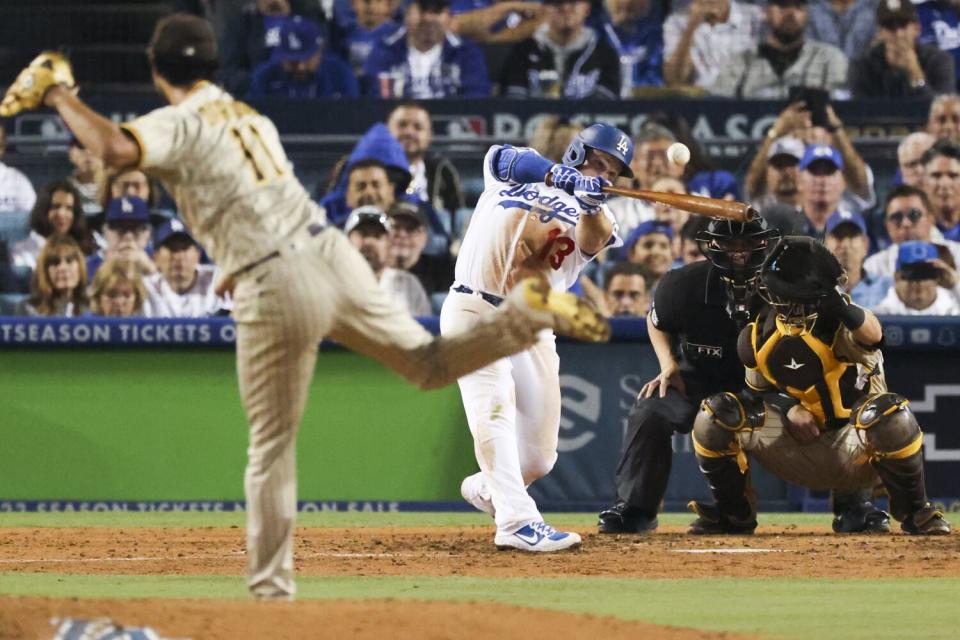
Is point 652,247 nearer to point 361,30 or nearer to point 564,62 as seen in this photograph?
point 564,62

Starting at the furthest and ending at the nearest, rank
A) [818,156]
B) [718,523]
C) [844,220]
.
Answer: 1. [818,156]
2. [844,220]
3. [718,523]

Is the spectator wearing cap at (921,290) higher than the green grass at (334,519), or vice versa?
the spectator wearing cap at (921,290)

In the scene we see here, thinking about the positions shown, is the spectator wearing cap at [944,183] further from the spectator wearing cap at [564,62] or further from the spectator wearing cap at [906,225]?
the spectator wearing cap at [564,62]

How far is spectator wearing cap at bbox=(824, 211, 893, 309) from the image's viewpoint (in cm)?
1043

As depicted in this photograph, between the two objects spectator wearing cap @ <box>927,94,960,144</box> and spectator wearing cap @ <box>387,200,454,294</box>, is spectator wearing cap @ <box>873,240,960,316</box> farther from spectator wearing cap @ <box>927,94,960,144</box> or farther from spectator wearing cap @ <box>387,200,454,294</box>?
spectator wearing cap @ <box>387,200,454,294</box>

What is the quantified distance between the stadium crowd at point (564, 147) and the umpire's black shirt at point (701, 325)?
690 millimetres

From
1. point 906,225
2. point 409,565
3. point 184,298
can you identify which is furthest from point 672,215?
point 409,565

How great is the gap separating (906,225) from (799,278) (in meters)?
4.07

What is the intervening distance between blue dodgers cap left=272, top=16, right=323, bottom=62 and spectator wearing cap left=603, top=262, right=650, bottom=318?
11.2ft

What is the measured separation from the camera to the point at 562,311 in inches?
175

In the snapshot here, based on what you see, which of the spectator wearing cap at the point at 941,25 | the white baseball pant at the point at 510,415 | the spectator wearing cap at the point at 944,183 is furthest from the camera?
the spectator wearing cap at the point at 941,25

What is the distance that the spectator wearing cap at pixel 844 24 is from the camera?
12.6 m

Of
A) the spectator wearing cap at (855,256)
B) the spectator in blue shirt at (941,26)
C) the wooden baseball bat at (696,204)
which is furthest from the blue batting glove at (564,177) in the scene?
the spectator in blue shirt at (941,26)

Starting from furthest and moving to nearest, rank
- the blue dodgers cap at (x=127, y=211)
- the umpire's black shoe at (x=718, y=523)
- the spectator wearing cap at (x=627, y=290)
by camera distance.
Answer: the blue dodgers cap at (x=127, y=211) → the spectator wearing cap at (x=627, y=290) → the umpire's black shoe at (x=718, y=523)
